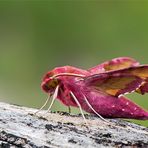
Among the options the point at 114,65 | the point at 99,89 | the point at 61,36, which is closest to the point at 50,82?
the point at 99,89

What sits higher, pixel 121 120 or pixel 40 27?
pixel 40 27

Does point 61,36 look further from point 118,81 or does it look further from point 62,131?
point 62,131

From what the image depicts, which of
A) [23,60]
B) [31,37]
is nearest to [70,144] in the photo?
[23,60]

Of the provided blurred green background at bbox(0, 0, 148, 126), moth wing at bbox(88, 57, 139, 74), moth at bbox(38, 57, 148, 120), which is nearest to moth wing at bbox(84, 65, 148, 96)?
moth at bbox(38, 57, 148, 120)

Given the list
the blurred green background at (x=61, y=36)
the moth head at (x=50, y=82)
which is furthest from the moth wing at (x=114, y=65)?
the blurred green background at (x=61, y=36)

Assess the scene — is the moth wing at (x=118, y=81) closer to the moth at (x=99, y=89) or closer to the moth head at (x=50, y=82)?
the moth at (x=99, y=89)

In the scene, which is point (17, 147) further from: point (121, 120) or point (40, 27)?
point (40, 27)
